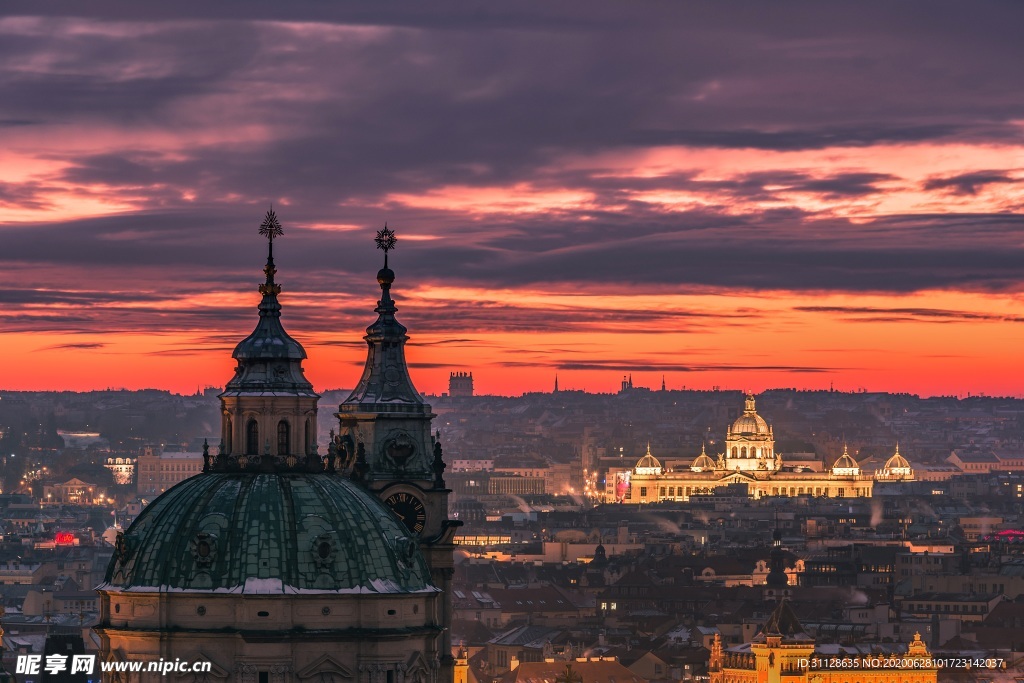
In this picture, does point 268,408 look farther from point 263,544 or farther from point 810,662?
point 810,662

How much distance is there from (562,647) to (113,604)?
115 metres

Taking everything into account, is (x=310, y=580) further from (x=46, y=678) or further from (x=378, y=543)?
(x=46, y=678)

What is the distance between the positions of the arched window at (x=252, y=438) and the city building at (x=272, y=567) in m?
0.02

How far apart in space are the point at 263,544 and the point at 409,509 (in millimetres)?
10517

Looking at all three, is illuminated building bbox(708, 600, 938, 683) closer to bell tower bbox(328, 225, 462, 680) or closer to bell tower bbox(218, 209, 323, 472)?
bell tower bbox(328, 225, 462, 680)

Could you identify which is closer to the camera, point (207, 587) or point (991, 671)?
point (207, 587)

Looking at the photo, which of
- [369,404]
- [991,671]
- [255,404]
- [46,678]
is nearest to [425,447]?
[369,404]

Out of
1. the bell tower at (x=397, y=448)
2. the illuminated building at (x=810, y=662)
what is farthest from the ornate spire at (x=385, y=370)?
the illuminated building at (x=810, y=662)

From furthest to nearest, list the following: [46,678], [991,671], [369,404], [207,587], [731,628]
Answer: [731,628]
[991,671]
[46,678]
[369,404]
[207,587]

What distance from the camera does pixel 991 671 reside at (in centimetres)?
16538

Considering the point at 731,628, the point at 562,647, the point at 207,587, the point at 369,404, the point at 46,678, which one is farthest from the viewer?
the point at 731,628

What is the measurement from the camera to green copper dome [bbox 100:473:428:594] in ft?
218

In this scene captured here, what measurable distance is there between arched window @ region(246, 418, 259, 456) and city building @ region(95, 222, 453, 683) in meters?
0.02

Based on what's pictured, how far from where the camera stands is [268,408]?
228ft
